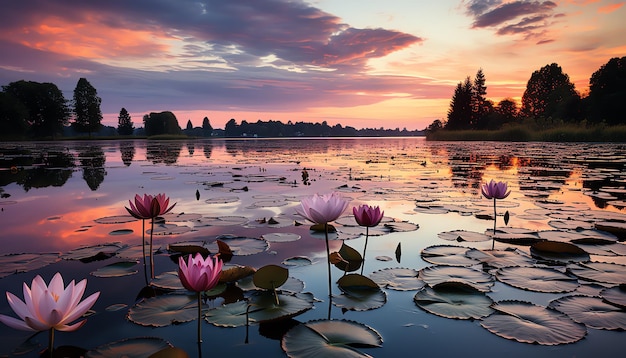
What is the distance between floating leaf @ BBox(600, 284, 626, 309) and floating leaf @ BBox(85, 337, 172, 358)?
2.22 metres

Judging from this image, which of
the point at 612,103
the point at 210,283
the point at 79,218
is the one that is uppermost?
the point at 612,103

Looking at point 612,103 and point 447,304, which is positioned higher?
point 612,103

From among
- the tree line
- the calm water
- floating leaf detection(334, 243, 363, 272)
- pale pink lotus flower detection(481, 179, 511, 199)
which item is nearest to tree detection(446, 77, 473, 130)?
the tree line

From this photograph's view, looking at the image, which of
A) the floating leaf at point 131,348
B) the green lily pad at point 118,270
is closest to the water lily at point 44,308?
the floating leaf at point 131,348

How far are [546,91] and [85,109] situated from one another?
72.5 meters

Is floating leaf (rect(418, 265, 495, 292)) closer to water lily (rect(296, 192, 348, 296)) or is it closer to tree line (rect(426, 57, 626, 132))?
water lily (rect(296, 192, 348, 296))

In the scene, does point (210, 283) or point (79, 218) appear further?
point (79, 218)

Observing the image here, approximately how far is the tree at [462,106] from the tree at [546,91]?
9.06 meters

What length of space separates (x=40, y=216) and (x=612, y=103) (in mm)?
45423

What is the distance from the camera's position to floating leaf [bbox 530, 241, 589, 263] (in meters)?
2.62

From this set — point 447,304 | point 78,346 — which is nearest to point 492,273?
point 447,304

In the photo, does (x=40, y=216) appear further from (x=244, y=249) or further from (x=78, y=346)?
(x=78, y=346)

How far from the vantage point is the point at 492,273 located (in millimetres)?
2365

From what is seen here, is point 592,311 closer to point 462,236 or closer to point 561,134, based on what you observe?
point 462,236
